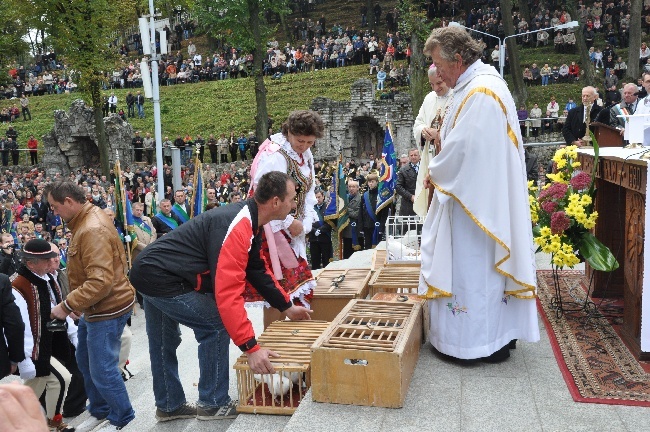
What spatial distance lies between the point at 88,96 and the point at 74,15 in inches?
120

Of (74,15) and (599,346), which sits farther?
(74,15)

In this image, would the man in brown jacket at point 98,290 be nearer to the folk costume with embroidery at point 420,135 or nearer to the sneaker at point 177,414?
the sneaker at point 177,414

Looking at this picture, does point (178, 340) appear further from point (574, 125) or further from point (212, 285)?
point (574, 125)

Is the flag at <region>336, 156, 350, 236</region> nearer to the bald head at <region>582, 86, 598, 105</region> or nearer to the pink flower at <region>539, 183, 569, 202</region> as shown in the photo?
the bald head at <region>582, 86, 598, 105</region>

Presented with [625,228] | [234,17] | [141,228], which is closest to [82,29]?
[234,17]

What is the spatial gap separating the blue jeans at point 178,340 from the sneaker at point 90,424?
0.88m

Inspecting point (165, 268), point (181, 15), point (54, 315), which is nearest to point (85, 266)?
point (54, 315)

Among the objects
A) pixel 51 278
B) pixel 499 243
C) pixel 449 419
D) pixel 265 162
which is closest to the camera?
pixel 449 419

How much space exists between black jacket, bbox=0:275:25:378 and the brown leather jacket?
2.00 ft

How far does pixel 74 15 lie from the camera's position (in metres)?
20.4

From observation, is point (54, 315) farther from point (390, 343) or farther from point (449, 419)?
point (449, 419)

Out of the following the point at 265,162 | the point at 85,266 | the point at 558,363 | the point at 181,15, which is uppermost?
the point at 181,15

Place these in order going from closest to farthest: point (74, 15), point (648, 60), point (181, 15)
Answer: point (74, 15), point (648, 60), point (181, 15)

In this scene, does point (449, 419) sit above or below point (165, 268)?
below
